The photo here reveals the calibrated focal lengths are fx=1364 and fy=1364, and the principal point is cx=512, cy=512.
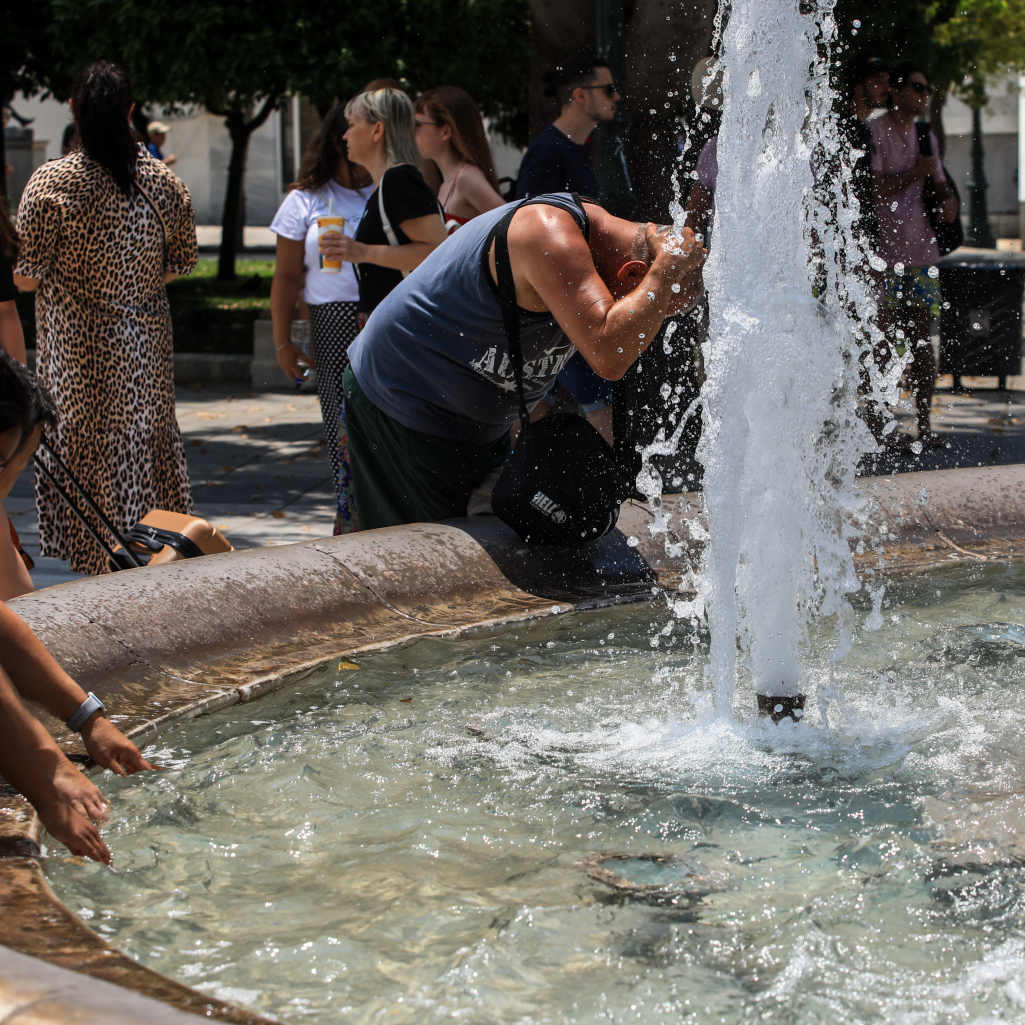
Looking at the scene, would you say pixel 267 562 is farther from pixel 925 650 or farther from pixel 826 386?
pixel 925 650

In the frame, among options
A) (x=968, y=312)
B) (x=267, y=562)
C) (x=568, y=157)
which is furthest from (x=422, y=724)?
(x=968, y=312)

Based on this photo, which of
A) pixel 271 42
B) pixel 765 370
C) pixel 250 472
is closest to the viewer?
pixel 765 370

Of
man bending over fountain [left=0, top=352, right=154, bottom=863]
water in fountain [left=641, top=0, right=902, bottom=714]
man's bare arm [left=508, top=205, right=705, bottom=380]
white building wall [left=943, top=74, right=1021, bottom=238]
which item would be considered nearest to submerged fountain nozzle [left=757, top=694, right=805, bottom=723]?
water in fountain [left=641, top=0, right=902, bottom=714]

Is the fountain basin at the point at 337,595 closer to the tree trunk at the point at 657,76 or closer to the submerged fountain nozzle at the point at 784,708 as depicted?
the submerged fountain nozzle at the point at 784,708

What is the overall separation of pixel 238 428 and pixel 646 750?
24.5ft

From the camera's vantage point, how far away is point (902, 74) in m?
7.05

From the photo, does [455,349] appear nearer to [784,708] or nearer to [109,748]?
[784,708]

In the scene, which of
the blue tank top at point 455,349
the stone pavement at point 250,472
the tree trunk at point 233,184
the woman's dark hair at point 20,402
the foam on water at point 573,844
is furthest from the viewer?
the tree trunk at point 233,184

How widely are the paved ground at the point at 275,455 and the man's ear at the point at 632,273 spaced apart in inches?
123

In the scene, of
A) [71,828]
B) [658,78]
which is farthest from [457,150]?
[71,828]

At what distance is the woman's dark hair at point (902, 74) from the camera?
7012 mm

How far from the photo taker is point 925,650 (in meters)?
3.51

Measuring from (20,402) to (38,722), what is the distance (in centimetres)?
59

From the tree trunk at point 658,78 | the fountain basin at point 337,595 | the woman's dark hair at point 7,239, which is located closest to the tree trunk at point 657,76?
the tree trunk at point 658,78
